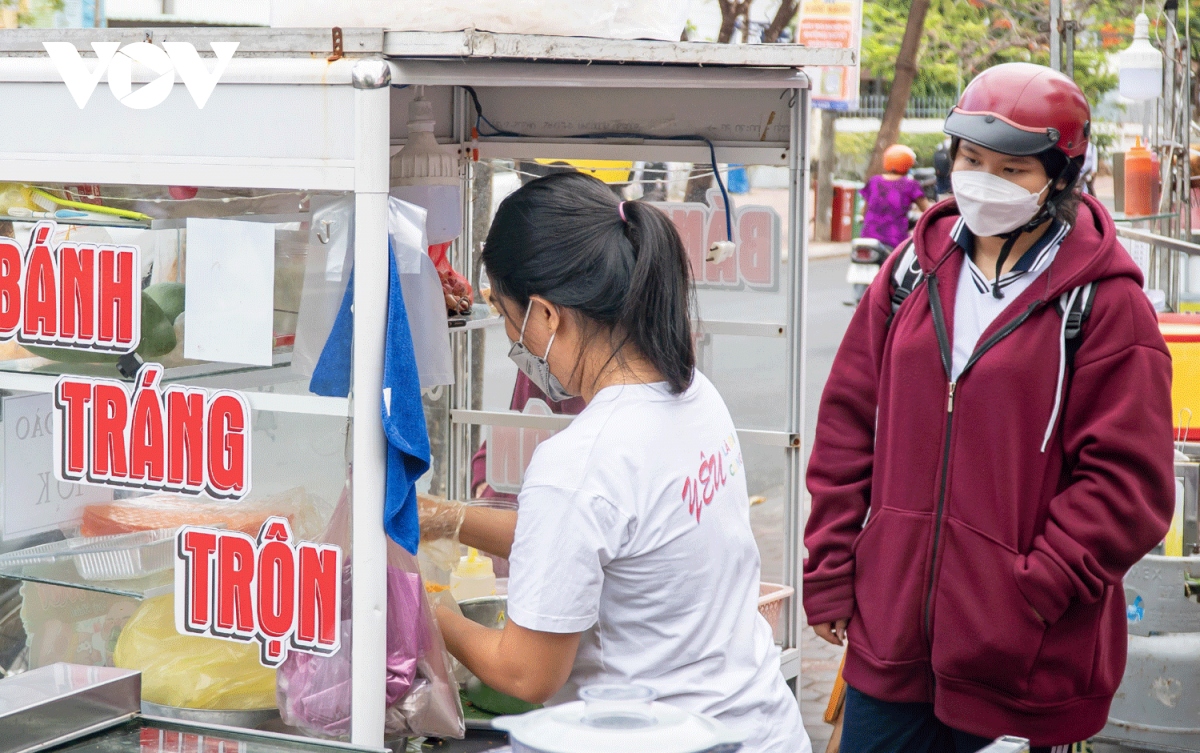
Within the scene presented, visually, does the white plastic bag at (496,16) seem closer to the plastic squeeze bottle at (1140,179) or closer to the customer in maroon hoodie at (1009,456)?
the customer in maroon hoodie at (1009,456)

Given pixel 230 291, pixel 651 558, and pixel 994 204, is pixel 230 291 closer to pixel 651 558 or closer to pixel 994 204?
pixel 651 558

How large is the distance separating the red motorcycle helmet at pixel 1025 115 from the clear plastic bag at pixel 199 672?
149cm

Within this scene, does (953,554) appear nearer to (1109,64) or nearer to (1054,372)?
(1054,372)

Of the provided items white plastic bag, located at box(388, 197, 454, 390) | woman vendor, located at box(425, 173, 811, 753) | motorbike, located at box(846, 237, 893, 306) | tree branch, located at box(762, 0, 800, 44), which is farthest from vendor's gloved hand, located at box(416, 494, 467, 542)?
motorbike, located at box(846, 237, 893, 306)

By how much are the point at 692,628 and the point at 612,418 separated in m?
0.29

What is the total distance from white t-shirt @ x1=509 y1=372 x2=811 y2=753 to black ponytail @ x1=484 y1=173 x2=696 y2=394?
2.6 inches

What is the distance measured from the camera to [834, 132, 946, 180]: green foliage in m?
28.2

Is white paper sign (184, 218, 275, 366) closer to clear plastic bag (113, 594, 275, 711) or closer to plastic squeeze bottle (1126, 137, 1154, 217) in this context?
clear plastic bag (113, 594, 275, 711)

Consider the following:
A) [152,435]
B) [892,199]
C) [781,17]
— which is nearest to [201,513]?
[152,435]

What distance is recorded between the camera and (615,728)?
112cm

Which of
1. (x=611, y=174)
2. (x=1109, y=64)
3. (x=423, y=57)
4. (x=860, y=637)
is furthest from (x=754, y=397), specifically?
(x=1109, y=64)

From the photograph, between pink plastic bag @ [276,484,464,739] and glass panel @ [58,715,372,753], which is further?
pink plastic bag @ [276,484,464,739]

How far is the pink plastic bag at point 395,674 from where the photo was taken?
2.03 m

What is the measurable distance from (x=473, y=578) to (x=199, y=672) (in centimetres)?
124
